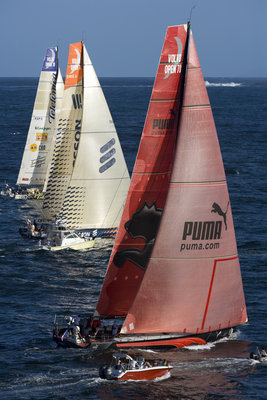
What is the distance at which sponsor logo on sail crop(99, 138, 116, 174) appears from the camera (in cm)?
6350

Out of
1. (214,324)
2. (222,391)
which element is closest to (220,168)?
(214,324)

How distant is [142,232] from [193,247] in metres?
3.32

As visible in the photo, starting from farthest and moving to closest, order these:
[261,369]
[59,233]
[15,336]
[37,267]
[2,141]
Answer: [2,141] → [59,233] → [37,267] → [15,336] → [261,369]

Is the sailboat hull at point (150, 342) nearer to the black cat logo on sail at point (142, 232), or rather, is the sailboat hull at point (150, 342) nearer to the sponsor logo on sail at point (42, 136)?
the black cat logo on sail at point (142, 232)

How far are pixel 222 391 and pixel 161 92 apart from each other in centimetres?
1505

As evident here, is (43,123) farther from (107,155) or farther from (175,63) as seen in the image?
(175,63)

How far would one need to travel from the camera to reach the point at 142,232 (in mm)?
42000

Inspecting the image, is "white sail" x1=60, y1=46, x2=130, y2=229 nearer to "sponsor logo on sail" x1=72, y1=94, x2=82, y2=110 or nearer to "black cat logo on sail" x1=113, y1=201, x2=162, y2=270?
"sponsor logo on sail" x1=72, y1=94, x2=82, y2=110

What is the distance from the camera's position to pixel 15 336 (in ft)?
150

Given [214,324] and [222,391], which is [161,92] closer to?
[214,324]

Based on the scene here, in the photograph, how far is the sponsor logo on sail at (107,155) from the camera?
6350cm

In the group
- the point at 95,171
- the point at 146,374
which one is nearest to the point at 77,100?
the point at 95,171

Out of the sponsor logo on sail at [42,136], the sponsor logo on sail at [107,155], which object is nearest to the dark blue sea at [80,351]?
the sponsor logo on sail at [107,155]

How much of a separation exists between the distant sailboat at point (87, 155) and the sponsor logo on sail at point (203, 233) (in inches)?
976
